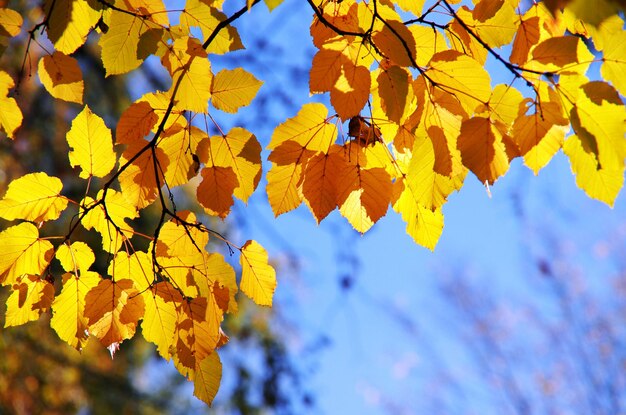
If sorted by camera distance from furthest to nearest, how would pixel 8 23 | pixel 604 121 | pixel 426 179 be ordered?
1. pixel 8 23
2. pixel 426 179
3. pixel 604 121

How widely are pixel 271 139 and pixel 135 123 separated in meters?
0.25

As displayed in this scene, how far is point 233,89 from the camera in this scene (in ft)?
3.36

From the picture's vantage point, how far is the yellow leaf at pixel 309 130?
973 mm

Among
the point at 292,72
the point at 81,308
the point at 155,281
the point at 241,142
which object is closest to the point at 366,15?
the point at 241,142

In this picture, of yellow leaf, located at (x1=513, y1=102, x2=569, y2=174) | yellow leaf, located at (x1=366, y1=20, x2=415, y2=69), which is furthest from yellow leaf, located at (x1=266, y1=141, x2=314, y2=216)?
yellow leaf, located at (x1=513, y1=102, x2=569, y2=174)

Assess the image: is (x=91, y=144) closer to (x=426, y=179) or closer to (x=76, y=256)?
(x=76, y=256)

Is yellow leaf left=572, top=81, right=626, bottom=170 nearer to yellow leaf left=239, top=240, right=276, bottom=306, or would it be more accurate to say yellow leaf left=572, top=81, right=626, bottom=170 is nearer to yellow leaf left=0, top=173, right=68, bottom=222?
yellow leaf left=239, top=240, right=276, bottom=306

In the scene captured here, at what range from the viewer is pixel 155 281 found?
1074 millimetres

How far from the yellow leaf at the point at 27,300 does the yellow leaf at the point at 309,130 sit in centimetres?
50

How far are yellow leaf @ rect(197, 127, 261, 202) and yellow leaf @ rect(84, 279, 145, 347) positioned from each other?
26 cm

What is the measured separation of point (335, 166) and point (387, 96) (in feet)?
0.51

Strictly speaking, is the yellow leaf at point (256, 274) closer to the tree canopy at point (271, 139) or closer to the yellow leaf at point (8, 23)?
the tree canopy at point (271, 139)

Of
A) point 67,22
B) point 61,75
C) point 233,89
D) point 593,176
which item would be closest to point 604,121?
point 593,176

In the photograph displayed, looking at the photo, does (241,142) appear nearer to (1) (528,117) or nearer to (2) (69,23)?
(2) (69,23)
